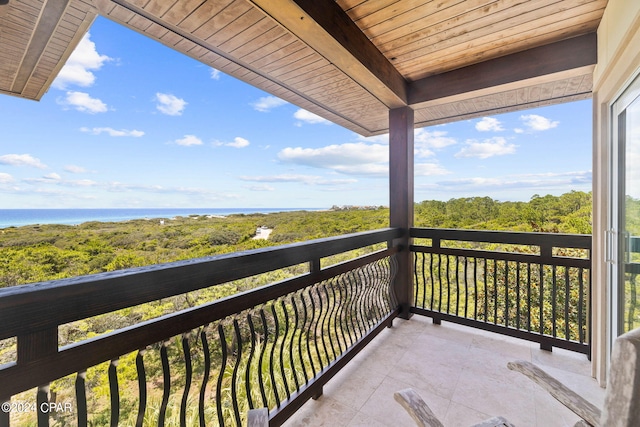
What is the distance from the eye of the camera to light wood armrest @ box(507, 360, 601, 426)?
87cm

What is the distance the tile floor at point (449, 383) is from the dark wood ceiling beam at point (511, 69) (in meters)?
2.42

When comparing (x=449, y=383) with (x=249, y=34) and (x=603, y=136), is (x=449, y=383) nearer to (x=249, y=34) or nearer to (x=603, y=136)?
(x=603, y=136)

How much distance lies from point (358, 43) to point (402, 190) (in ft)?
5.04

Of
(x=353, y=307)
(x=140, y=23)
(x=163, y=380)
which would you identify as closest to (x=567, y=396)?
(x=163, y=380)

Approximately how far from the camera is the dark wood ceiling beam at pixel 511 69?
210 centimetres

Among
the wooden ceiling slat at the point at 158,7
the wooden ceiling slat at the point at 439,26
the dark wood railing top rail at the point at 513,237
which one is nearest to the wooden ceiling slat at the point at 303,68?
the wooden ceiling slat at the point at 439,26

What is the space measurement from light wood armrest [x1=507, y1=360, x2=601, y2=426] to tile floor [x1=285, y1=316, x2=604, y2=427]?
0.84m

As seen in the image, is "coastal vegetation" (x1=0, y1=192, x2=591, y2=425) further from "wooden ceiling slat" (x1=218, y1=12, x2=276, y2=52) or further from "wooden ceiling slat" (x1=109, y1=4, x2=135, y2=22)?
"wooden ceiling slat" (x1=109, y1=4, x2=135, y2=22)

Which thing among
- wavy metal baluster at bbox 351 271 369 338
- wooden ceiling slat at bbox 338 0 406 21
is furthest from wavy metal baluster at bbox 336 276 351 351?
wooden ceiling slat at bbox 338 0 406 21

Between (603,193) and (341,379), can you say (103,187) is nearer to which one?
(341,379)

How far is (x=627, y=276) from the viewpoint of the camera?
64.4 inches

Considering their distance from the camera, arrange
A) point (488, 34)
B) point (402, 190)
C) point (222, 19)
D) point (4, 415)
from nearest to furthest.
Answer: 1. point (4, 415)
2. point (222, 19)
3. point (488, 34)
4. point (402, 190)

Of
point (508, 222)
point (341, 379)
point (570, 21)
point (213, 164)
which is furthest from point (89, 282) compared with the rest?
point (213, 164)

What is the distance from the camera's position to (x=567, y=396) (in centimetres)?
94
